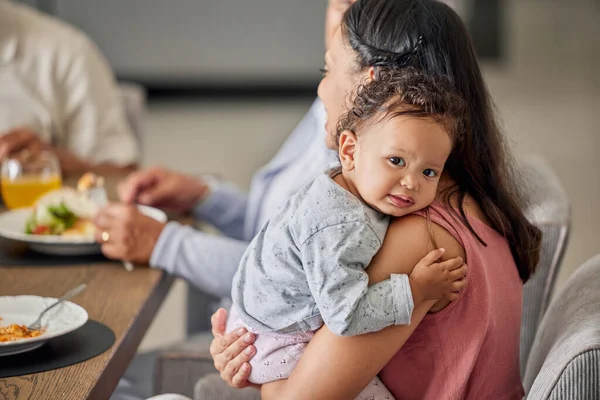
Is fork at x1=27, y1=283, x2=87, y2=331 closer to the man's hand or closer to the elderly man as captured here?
the man's hand

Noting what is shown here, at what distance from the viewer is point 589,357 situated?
3.20 feet

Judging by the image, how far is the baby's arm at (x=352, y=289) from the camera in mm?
993

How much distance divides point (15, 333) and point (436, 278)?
0.57 meters

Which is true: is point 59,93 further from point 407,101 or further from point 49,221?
point 407,101

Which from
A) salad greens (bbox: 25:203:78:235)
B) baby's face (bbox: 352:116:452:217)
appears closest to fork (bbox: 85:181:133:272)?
salad greens (bbox: 25:203:78:235)

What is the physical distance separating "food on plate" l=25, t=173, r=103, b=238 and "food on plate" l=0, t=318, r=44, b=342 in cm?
54

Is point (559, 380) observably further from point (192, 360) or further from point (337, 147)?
point (192, 360)

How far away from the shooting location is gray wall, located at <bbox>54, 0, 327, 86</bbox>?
6.12 meters

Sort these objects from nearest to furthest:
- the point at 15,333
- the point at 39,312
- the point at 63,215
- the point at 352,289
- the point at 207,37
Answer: the point at 352,289 → the point at 15,333 → the point at 39,312 → the point at 63,215 → the point at 207,37

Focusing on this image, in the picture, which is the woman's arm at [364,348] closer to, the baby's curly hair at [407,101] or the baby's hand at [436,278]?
the baby's hand at [436,278]

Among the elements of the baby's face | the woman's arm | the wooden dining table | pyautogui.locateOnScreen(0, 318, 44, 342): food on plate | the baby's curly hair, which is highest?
the baby's curly hair

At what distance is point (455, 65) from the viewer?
116 cm

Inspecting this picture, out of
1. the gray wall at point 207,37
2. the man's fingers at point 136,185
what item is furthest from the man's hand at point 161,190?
the gray wall at point 207,37

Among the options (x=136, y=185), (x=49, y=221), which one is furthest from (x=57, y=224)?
(x=136, y=185)
